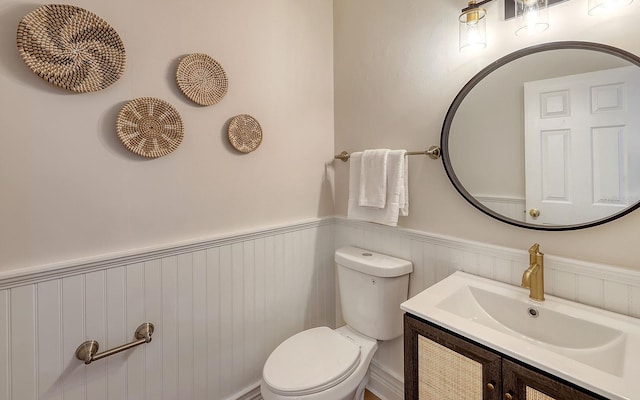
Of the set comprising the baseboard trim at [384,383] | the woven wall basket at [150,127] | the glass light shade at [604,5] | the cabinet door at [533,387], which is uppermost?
the glass light shade at [604,5]

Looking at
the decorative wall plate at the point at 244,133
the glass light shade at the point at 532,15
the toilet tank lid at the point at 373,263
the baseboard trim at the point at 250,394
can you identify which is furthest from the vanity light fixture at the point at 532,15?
the baseboard trim at the point at 250,394

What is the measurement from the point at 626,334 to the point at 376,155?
3.71 feet

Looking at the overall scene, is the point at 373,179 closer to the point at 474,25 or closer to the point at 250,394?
the point at 474,25

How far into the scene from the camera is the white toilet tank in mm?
1470

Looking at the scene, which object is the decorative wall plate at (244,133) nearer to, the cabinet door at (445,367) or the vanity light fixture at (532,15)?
the cabinet door at (445,367)

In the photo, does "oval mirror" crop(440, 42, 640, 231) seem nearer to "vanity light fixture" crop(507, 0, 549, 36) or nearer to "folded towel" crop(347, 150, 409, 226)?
"vanity light fixture" crop(507, 0, 549, 36)

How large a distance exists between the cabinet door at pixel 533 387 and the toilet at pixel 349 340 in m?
0.65

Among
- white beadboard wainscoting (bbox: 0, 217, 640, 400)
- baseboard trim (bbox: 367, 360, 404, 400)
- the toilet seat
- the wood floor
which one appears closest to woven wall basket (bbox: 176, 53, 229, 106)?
white beadboard wainscoting (bbox: 0, 217, 640, 400)

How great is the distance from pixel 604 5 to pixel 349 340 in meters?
1.64

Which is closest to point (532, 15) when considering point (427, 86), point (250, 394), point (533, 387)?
point (427, 86)

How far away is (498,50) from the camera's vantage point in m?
1.20

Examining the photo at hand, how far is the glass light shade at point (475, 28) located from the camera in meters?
1.20

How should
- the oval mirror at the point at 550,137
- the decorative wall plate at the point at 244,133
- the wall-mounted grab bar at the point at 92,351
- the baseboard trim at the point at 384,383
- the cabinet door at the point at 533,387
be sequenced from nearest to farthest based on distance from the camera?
the cabinet door at the point at 533,387 < the oval mirror at the point at 550,137 < the wall-mounted grab bar at the point at 92,351 < the decorative wall plate at the point at 244,133 < the baseboard trim at the point at 384,383

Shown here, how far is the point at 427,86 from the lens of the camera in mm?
1441
